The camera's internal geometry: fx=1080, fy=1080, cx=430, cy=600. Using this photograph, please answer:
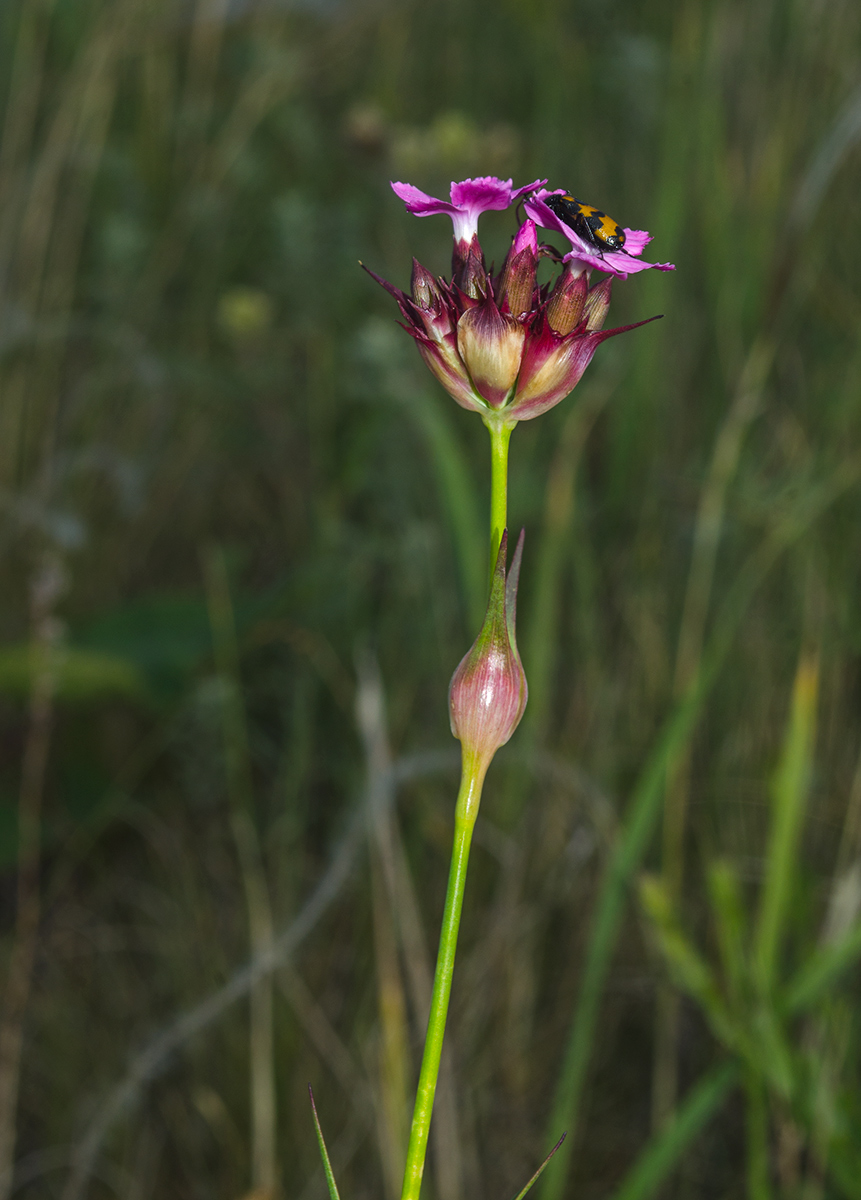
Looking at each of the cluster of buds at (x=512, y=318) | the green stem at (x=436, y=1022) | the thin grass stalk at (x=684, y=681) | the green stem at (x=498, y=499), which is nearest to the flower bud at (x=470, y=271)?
the cluster of buds at (x=512, y=318)

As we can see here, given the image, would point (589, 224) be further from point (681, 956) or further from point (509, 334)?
point (681, 956)

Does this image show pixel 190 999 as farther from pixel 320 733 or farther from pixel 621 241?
pixel 621 241

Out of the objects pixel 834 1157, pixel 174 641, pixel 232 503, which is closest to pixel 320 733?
pixel 174 641

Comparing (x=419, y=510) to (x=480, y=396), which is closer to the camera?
(x=480, y=396)

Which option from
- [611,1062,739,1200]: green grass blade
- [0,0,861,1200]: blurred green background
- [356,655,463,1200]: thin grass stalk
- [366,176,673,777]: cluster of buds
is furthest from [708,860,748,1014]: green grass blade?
[366,176,673,777]: cluster of buds

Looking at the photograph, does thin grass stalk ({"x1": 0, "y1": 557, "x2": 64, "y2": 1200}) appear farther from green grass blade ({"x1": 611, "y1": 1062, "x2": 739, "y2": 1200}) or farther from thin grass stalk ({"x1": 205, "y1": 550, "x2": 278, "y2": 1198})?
green grass blade ({"x1": 611, "y1": 1062, "x2": 739, "y2": 1200})

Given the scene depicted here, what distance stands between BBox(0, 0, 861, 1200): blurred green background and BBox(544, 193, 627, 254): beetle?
2.09ft

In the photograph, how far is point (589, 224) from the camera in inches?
Answer: 27.6

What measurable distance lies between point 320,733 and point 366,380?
958mm

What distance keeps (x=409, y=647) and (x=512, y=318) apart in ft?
5.45

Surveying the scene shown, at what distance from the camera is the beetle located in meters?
0.69

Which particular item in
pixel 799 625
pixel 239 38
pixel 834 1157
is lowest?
pixel 834 1157

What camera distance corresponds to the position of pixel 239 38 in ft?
14.3

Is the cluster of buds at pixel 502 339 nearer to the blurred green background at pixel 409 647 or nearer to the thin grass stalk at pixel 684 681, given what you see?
the blurred green background at pixel 409 647
